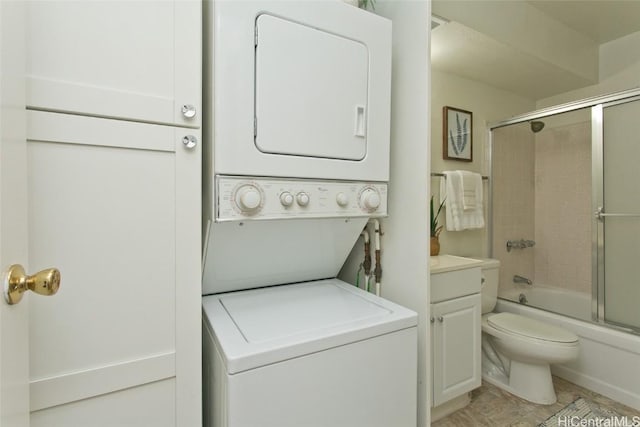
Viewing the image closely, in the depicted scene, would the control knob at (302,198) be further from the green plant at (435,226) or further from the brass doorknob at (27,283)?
the green plant at (435,226)

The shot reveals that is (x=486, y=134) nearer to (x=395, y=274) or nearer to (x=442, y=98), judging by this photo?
(x=442, y=98)

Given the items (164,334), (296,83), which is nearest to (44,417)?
(164,334)

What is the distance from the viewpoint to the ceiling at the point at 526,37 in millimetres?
2299

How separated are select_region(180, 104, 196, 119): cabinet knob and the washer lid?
0.72m

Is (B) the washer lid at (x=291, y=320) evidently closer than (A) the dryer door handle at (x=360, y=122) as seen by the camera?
Yes

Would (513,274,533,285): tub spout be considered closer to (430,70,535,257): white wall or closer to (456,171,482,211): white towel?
(430,70,535,257): white wall

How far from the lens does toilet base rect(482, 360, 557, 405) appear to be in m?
2.20

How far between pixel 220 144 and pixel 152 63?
300mm

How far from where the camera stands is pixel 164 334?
3.16ft

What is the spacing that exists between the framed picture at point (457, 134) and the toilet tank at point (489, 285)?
101 centimetres

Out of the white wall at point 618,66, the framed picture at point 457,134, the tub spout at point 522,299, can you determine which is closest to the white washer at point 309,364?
the framed picture at point 457,134

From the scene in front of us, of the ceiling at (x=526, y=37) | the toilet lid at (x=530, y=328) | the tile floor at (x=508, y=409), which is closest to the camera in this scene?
the tile floor at (x=508, y=409)

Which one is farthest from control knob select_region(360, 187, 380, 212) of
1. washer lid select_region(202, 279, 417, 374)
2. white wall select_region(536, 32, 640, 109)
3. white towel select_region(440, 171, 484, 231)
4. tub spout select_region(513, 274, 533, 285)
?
white wall select_region(536, 32, 640, 109)

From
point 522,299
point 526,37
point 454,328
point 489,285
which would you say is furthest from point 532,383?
point 526,37
